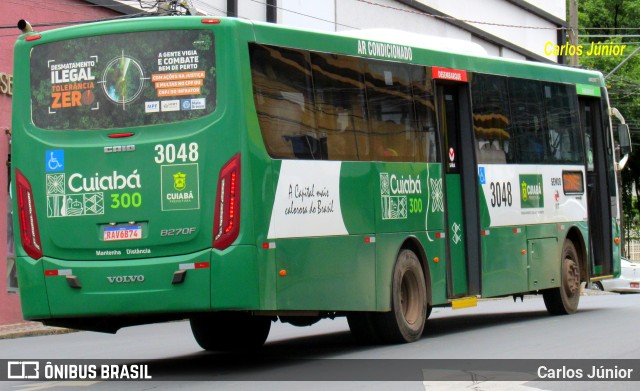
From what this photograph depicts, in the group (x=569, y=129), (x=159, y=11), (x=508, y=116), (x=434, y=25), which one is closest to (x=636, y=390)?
(x=508, y=116)

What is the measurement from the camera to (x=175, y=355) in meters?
14.7

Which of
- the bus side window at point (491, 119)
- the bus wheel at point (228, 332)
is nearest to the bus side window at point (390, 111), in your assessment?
the bus side window at point (491, 119)

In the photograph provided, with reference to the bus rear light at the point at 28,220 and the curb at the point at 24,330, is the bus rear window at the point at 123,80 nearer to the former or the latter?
the bus rear light at the point at 28,220

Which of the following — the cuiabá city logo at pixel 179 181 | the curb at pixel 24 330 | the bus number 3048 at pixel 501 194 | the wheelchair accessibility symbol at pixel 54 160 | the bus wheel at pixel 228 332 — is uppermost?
the wheelchair accessibility symbol at pixel 54 160

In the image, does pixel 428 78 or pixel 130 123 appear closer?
pixel 130 123

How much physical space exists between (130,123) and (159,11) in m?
10.3

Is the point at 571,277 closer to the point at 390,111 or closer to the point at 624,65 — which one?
the point at 390,111

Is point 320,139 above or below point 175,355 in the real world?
above

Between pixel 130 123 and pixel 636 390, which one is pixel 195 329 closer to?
pixel 130 123

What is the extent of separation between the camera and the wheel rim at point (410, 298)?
14602mm

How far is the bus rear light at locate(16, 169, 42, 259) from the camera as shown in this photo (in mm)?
11977

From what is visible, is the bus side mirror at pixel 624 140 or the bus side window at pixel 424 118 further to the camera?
the bus side mirror at pixel 624 140

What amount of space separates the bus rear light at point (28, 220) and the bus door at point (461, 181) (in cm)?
584

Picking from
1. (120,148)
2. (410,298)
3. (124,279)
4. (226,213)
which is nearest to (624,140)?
(410,298)
